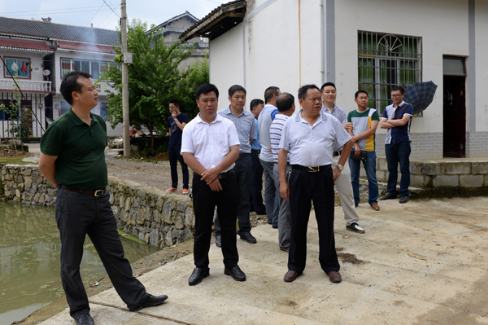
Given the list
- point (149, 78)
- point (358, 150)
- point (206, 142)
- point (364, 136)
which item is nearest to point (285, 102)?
point (206, 142)

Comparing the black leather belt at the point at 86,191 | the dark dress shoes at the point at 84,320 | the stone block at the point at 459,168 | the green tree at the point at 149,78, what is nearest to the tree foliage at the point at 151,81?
the green tree at the point at 149,78

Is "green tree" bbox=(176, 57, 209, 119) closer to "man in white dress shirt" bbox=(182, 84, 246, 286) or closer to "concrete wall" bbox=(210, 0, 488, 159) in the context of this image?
"concrete wall" bbox=(210, 0, 488, 159)

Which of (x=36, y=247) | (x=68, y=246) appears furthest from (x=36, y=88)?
(x=68, y=246)

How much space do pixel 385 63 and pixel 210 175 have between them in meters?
7.11

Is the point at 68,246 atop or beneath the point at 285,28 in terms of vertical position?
beneath

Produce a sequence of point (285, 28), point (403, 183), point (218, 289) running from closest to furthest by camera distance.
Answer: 1. point (218, 289)
2. point (403, 183)
3. point (285, 28)

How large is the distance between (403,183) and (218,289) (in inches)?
184

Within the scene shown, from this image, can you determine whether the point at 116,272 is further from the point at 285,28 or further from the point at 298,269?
the point at 285,28

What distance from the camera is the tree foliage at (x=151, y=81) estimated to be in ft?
51.7

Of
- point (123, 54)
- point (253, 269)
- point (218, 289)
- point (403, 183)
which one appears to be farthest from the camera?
point (123, 54)

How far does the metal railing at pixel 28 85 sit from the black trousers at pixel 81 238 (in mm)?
27122

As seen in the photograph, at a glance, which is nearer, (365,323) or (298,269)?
(365,323)

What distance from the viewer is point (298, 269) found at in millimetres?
3908

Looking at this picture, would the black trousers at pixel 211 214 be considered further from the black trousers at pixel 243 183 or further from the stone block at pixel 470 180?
the stone block at pixel 470 180
